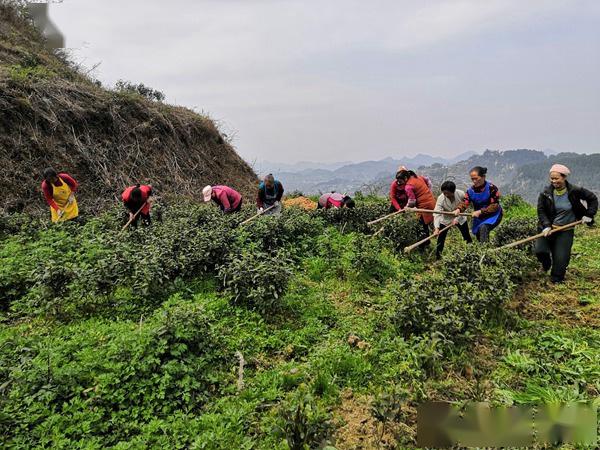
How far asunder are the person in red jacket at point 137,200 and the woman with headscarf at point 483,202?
569 centimetres

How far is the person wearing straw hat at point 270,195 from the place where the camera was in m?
8.45

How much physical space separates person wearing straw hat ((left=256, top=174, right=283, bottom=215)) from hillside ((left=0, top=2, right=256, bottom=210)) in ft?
14.9

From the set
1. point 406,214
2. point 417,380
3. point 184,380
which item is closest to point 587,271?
point 406,214

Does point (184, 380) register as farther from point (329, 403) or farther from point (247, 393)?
point (329, 403)

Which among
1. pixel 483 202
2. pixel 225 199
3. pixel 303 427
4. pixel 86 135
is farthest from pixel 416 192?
pixel 86 135

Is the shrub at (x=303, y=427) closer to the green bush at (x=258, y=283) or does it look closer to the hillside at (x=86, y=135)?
the green bush at (x=258, y=283)

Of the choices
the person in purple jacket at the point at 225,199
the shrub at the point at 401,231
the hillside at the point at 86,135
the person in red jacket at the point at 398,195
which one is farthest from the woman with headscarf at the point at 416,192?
the hillside at the point at 86,135

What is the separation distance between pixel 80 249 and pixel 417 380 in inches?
189

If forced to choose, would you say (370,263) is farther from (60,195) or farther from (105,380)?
(60,195)

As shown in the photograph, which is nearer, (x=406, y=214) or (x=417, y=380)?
(x=417, y=380)

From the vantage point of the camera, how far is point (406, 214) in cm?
784

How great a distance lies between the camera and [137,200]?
24.8 feet

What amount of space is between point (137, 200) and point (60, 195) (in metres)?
1.27

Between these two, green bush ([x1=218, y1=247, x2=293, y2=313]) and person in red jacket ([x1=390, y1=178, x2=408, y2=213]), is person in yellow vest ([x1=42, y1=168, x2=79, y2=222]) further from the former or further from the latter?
person in red jacket ([x1=390, y1=178, x2=408, y2=213])
